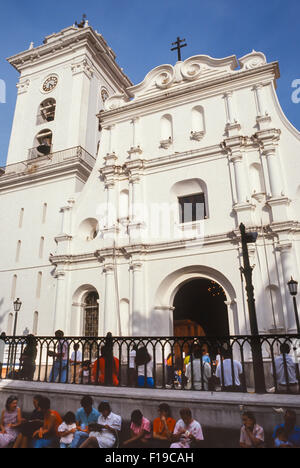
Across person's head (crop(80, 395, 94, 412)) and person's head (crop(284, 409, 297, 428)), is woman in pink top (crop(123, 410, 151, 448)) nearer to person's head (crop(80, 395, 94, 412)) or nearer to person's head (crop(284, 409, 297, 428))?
person's head (crop(80, 395, 94, 412))

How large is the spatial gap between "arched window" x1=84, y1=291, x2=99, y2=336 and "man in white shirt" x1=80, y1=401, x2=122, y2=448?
31.9 feet

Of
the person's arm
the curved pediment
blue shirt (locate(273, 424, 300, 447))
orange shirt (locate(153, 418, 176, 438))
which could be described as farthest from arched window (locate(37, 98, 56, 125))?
blue shirt (locate(273, 424, 300, 447))

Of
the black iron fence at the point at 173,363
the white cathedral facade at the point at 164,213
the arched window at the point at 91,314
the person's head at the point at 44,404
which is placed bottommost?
the person's head at the point at 44,404

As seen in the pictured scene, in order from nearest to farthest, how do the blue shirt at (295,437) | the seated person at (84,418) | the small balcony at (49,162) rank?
the blue shirt at (295,437), the seated person at (84,418), the small balcony at (49,162)

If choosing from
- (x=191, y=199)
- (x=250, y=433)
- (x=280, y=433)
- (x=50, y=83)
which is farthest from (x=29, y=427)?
(x=50, y=83)

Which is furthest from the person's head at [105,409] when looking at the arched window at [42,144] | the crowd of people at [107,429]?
the arched window at [42,144]

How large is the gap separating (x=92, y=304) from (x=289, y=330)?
29.1 ft

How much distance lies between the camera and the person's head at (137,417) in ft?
19.6

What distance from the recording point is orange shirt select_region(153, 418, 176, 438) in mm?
5840

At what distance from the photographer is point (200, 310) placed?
57.0 feet

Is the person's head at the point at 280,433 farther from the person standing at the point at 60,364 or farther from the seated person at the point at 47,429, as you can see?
the person standing at the point at 60,364

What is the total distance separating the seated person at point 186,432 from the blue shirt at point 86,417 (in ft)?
5.03

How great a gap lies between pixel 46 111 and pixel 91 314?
51.6 ft
